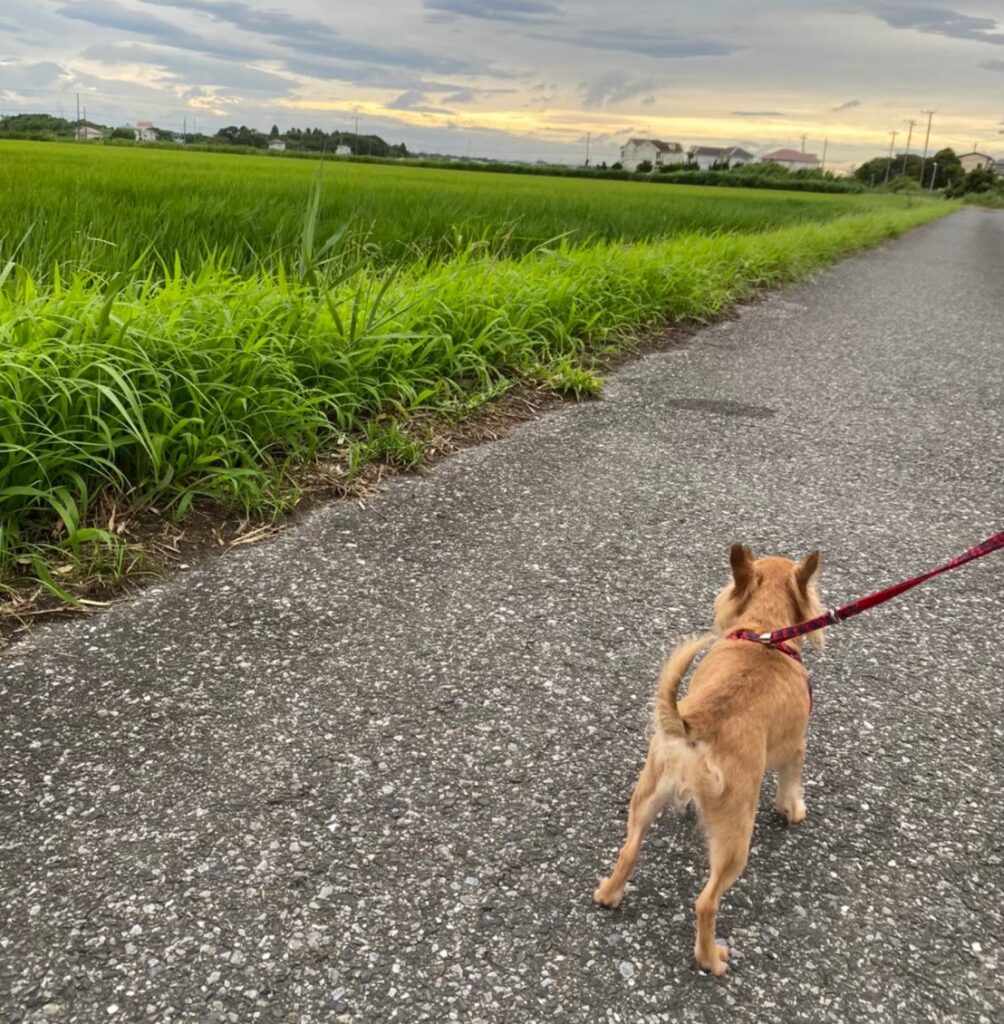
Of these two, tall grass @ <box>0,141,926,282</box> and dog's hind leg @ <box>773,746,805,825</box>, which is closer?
dog's hind leg @ <box>773,746,805,825</box>

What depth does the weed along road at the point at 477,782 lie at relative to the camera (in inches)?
60.3

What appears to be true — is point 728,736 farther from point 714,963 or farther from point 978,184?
point 978,184

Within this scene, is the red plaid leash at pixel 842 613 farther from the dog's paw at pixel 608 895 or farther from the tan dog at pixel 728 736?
the dog's paw at pixel 608 895

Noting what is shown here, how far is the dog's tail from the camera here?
59.0 inches

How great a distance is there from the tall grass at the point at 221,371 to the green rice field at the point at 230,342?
11mm

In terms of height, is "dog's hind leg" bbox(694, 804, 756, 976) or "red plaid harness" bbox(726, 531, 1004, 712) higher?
"red plaid harness" bbox(726, 531, 1004, 712)

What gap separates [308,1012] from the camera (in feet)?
4.72

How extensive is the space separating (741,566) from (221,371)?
8.06ft

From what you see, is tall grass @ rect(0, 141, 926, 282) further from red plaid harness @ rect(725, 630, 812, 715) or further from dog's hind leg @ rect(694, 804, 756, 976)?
dog's hind leg @ rect(694, 804, 756, 976)

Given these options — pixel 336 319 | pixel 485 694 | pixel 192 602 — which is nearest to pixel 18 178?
pixel 336 319

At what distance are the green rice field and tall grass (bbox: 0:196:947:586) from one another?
0.4 inches

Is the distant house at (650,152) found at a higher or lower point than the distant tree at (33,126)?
higher

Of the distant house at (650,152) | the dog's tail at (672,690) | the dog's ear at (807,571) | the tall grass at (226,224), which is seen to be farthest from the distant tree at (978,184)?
the dog's tail at (672,690)

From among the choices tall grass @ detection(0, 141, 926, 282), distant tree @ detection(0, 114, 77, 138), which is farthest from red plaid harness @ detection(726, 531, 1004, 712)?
distant tree @ detection(0, 114, 77, 138)
